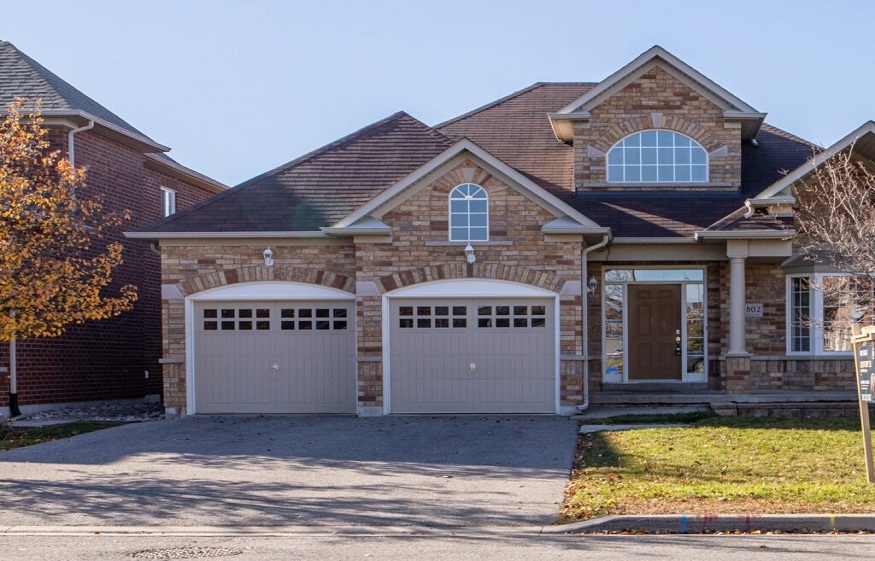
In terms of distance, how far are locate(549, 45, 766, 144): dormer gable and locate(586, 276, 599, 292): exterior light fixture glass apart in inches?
124

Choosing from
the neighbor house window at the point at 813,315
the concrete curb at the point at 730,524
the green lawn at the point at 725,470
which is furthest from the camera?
the neighbor house window at the point at 813,315

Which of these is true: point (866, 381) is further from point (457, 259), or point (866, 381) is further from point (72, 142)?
point (72, 142)

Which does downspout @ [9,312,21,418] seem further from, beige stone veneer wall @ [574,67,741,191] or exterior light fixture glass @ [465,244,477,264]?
beige stone veneer wall @ [574,67,741,191]

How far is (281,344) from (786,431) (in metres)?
8.87

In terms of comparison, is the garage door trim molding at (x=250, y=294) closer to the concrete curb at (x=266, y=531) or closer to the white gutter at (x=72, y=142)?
the white gutter at (x=72, y=142)

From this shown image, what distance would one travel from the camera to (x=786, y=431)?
52.4ft

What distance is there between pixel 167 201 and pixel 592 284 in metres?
11.4

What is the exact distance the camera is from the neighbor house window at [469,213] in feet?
62.7

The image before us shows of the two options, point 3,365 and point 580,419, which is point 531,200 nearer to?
point 580,419

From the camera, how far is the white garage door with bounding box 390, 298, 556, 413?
63.5ft

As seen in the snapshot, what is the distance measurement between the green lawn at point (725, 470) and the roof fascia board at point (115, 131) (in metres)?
11.7

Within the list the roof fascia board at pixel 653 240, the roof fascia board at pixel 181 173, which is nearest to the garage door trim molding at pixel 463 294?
the roof fascia board at pixel 653 240

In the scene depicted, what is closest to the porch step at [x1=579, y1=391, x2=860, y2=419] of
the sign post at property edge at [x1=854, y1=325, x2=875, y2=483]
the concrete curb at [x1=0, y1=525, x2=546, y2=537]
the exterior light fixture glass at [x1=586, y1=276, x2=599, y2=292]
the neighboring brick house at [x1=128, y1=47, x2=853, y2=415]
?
the neighboring brick house at [x1=128, y1=47, x2=853, y2=415]

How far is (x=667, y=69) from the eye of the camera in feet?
70.7
